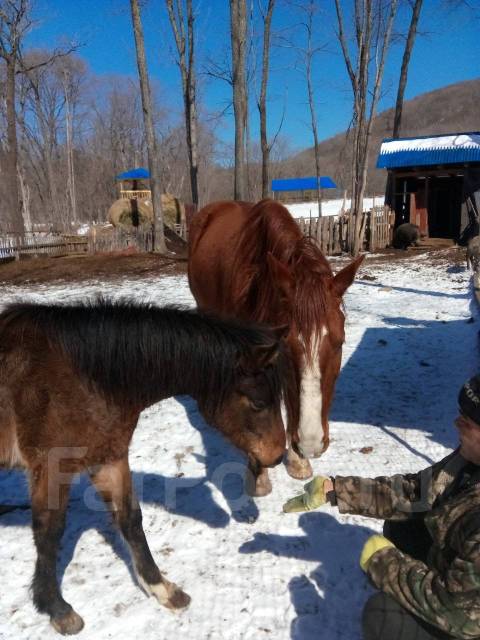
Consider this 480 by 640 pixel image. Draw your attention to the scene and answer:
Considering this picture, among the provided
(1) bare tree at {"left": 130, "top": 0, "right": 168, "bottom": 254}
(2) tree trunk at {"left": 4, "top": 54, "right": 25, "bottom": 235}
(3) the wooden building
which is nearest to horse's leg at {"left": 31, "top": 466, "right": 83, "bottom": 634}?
(1) bare tree at {"left": 130, "top": 0, "right": 168, "bottom": 254}

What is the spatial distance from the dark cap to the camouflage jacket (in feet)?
0.84

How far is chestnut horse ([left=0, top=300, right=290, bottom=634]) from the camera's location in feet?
7.27

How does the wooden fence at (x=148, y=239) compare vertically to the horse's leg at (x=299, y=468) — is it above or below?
above

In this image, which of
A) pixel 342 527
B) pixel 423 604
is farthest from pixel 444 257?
pixel 423 604

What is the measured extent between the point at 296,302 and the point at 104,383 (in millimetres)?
1149

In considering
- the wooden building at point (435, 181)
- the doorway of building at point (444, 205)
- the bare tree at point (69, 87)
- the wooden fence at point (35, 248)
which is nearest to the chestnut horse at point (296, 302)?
the wooden building at point (435, 181)

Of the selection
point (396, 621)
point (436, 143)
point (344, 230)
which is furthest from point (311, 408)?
point (436, 143)

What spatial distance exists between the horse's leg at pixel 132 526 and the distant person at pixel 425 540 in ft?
2.91

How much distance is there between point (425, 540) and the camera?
215 cm

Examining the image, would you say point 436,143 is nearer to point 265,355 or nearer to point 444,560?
point 265,355

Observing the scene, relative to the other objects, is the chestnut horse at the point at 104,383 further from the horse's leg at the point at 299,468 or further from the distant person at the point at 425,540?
the horse's leg at the point at 299,468

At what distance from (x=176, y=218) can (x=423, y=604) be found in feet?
79.8

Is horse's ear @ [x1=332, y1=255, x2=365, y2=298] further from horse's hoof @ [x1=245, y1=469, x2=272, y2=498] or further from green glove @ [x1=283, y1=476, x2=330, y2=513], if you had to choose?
horse's hoof @ [x1=245, y1=469, x2=272, y2=498]

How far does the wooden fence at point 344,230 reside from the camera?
16188 mm
